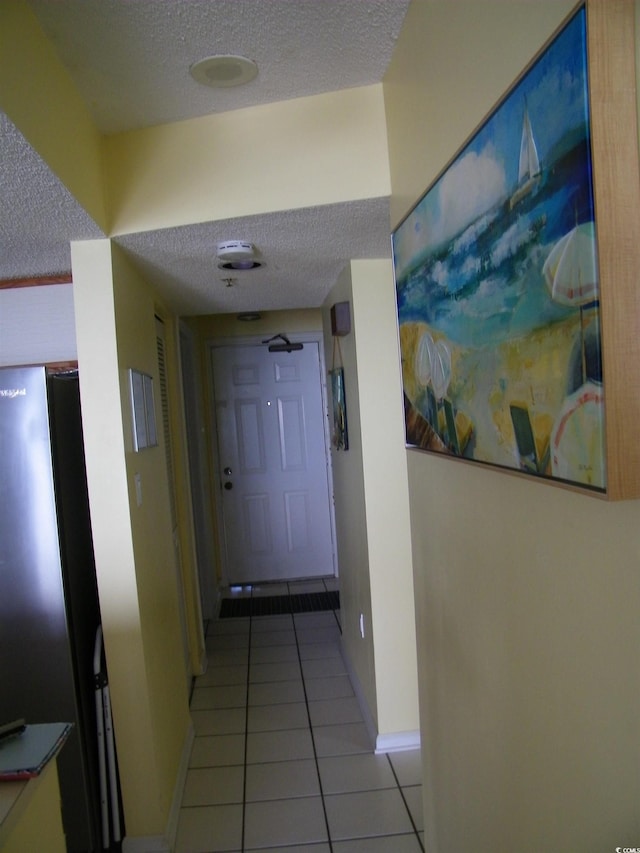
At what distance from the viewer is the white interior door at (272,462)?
4676mm

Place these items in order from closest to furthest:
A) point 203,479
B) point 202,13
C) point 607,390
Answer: point 607,390
point 202,13
point 203,479

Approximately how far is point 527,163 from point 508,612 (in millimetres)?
736

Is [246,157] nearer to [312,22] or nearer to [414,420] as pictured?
[312,22]

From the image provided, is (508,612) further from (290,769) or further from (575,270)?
(290,769)

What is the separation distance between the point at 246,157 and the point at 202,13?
503 mm

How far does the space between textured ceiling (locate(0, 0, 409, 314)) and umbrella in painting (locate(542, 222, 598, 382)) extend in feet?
3.17

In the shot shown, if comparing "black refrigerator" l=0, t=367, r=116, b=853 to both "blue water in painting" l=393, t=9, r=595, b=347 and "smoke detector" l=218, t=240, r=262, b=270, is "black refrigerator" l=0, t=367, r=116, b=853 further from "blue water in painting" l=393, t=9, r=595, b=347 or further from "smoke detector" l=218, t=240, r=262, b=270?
"blue water in painting" l=393, t=9, r=595, b=347

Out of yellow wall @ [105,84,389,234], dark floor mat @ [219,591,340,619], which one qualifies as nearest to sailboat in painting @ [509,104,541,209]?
yellow wall @ [105,84,389,234]

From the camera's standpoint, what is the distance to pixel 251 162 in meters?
1.77

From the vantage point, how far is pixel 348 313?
8.11 feet

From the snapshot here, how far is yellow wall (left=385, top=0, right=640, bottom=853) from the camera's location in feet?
2.40

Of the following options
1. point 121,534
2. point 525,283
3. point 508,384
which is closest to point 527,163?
point 525,283

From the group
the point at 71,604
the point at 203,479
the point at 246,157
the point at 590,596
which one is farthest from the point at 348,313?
the point at 203,479

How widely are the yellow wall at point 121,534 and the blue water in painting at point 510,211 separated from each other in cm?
115
